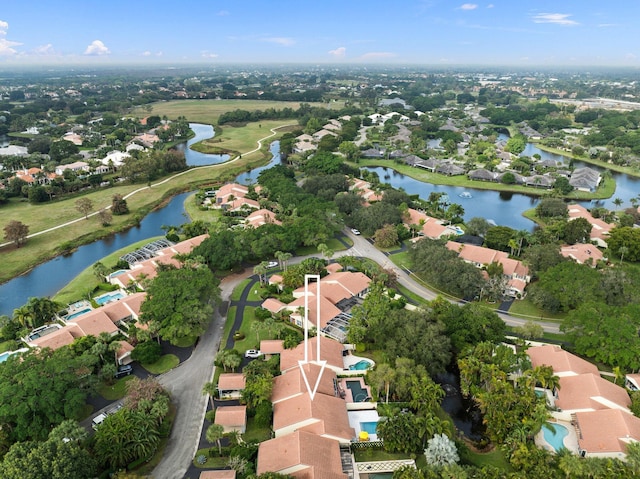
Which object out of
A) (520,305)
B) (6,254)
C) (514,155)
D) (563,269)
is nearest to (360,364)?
(520,305)

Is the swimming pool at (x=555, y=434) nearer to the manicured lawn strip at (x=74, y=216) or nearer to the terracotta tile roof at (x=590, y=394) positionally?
the terracotta tile roof at (x=590, y=394)

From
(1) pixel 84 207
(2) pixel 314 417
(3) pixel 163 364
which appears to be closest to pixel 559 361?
(2) pixel 314 417

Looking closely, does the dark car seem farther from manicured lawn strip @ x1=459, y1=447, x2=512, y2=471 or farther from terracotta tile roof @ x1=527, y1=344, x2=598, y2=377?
terracotta tile roof @ x1=527, y1=344, x2=598, y2=377

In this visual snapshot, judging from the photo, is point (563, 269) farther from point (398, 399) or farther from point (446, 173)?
point (446, 173)

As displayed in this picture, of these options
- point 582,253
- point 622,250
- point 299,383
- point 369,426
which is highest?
point 622,250

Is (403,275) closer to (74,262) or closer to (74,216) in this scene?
(74,262)

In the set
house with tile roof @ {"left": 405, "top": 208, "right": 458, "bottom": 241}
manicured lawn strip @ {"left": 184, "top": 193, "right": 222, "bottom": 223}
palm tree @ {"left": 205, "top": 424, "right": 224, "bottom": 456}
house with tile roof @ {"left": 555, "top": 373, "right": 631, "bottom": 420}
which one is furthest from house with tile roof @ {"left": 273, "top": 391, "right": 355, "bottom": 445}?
manicured lawn strip @ {"left": 184, "top": 193, "right": 222, "bottom": 223}
